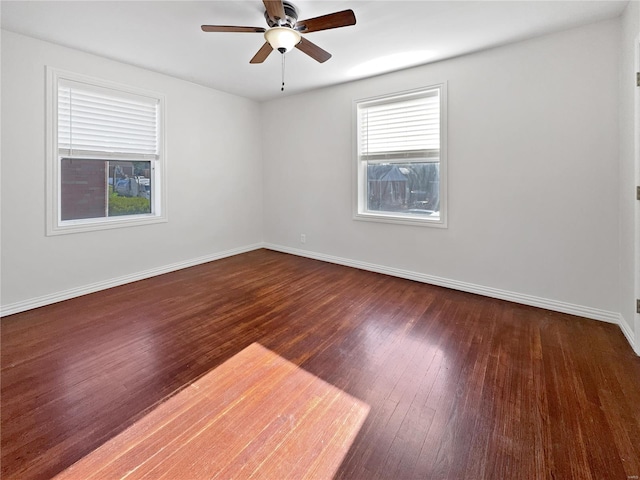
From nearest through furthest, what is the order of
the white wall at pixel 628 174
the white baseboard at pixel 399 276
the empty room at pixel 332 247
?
the empty room at pixel 332 247 < the white wall at pixel 628 174 < the white baseboard at pixel 399 276

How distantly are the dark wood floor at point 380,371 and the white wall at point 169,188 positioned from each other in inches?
16.1

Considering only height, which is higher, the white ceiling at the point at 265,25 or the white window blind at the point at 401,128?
the white ceiling at the point at 265,25

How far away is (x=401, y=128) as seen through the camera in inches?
156

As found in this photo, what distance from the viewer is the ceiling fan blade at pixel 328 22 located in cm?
216

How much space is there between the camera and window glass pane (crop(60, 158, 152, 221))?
11.3 ft

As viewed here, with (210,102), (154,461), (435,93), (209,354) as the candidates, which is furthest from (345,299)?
(210,102)

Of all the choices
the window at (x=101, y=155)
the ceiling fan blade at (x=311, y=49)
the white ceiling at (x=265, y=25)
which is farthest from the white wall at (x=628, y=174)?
the window at (x=101, y=155)

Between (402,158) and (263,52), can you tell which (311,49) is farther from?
(402,158)

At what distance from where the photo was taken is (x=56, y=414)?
1.66m

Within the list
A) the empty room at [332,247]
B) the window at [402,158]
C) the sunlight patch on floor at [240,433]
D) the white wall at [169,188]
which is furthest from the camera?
the window at [402,158]

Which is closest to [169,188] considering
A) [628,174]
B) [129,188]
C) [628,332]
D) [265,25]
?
[129,188]

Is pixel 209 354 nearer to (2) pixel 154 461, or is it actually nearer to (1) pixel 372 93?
(2) pixel 154 461

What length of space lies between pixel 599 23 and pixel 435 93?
1.45m

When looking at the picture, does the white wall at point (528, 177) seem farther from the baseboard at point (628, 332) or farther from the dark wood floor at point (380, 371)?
the dark wood floor at point (380, 371)
